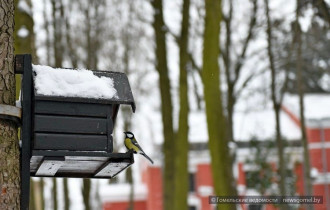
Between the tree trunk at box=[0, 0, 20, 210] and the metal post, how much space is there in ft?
0.20

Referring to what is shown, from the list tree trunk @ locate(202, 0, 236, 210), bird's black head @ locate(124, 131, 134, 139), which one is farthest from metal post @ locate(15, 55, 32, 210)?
tree trunk @ locate(202, 0, 236, 210)

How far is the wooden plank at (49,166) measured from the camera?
4326mm

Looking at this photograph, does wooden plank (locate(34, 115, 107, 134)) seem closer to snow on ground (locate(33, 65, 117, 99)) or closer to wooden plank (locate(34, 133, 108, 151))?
wooden plank (locate(34, 133, 108, 151))

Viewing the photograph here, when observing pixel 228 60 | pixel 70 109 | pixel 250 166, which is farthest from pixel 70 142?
pixel 250 166

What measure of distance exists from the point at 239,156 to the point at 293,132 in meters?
3.47

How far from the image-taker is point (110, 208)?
111ft

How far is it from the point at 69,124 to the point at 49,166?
38cm

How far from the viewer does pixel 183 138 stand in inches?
490

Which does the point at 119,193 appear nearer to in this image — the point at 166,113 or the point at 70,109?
the point at 166,113

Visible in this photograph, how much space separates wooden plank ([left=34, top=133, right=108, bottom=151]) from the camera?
432 cm

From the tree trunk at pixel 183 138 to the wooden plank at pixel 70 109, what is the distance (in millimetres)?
7608

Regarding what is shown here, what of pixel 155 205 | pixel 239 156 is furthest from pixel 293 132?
pixel 155 205

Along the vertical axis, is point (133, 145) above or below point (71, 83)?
below

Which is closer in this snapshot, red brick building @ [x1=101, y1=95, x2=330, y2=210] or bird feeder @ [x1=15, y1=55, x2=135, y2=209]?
bird feeder @ [x1=15, y1=55, x2=135, y2=209]
